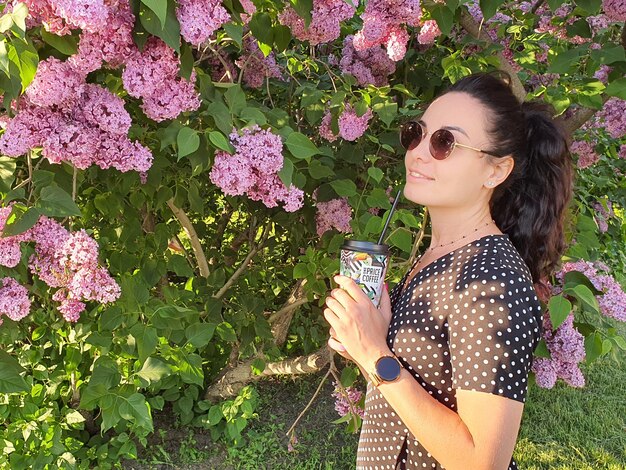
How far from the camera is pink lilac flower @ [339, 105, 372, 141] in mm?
2342

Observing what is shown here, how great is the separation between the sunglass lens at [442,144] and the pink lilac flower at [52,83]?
0.89m

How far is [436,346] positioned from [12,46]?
1126 millimetres

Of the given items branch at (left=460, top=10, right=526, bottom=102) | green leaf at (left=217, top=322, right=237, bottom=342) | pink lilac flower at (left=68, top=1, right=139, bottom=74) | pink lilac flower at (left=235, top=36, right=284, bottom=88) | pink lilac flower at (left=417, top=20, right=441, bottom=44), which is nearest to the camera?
pink lilac flower at (left=68, top=1, right=139, bottom=74)

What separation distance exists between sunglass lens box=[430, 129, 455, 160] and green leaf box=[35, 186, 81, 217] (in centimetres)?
94

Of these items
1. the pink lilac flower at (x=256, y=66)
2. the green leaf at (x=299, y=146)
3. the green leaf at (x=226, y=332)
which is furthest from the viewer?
the green leaf at (x=226, y=332)

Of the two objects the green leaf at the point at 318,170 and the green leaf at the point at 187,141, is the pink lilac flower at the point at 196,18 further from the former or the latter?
the green leaf at the point at 318,170

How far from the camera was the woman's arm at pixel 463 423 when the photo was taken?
1211mm

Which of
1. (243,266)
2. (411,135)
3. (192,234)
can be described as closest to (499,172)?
(411,135)

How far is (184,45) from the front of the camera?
1.58m

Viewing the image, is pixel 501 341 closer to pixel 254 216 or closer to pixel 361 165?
pixel 361 165

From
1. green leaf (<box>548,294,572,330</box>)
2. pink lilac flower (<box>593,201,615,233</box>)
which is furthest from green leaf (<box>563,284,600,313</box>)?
pink lilac flower (<box>593,201,615,233</box>)

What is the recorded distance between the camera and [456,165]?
1471mm

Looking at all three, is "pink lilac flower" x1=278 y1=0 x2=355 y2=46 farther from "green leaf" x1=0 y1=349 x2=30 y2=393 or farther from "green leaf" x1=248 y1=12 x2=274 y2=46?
"green leaf" x1=0 y1=349 x2=30 y2=393

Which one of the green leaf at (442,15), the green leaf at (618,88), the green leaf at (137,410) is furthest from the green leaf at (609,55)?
the green leaf at (137,410)
